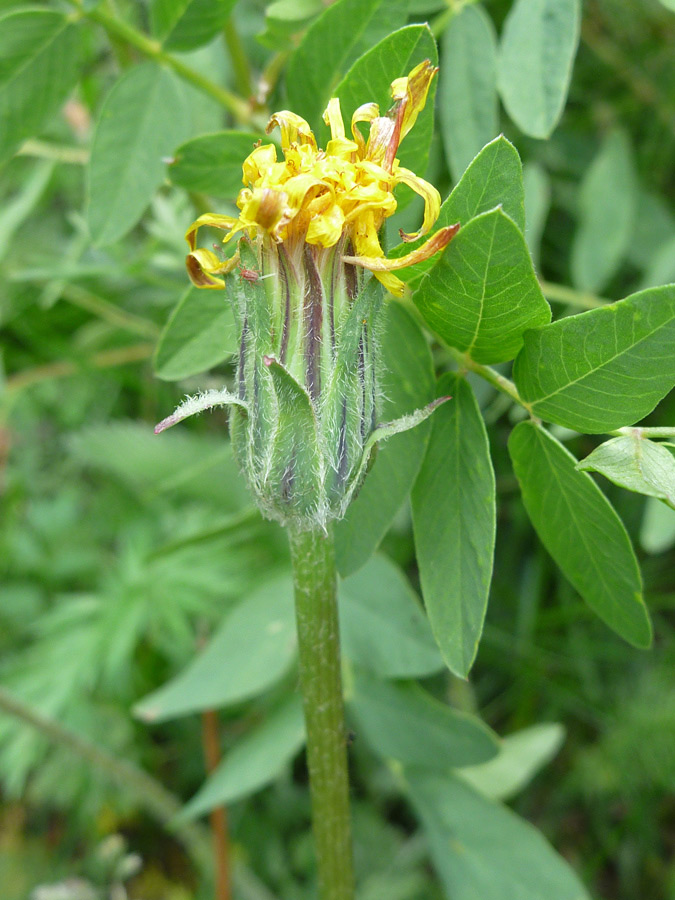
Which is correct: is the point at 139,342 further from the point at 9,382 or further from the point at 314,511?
the point at 314,511

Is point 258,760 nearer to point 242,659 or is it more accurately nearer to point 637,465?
point 242,659

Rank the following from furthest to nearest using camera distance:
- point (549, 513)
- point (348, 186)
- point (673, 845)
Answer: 1. point (673, 845)
2. point (549, 513)
3. point (348, 186)

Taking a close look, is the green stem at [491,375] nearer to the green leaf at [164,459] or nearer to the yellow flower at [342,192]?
the yellow flower at [342,192]

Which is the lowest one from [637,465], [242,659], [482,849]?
[482,849]

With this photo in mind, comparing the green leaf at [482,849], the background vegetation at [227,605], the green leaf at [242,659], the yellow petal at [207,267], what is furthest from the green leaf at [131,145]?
the green leaf at [482,849]

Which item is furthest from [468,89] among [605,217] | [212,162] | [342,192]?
A: [605,217]

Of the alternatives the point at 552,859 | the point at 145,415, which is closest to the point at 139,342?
the point at 145,415
